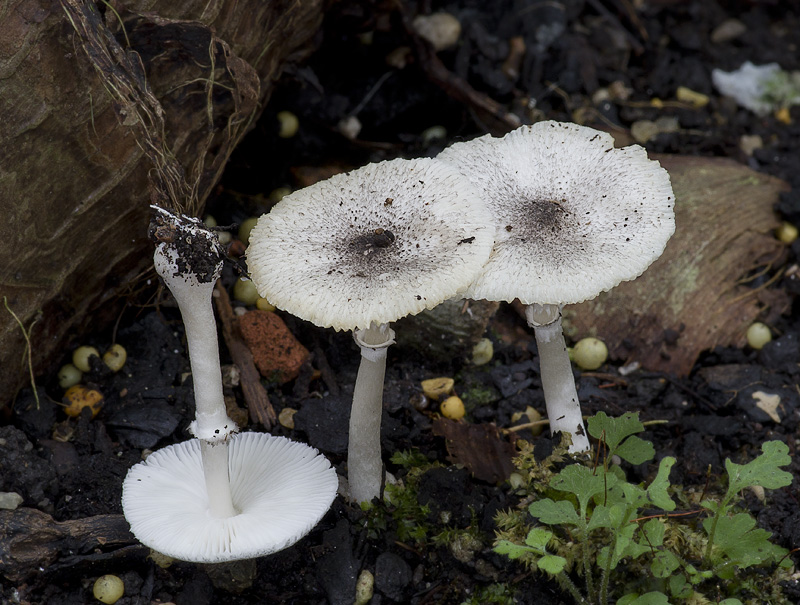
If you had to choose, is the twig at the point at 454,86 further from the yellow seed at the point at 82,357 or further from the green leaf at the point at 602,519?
the green leaf at the point at 602,519

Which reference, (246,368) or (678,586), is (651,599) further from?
(246,368)

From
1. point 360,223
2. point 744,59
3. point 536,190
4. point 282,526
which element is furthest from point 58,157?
point 744,59

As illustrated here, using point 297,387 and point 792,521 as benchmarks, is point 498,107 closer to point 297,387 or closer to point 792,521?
point 297,387

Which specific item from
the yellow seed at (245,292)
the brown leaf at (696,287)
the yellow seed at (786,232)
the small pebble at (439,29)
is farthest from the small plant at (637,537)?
the small pebble at (439,29)

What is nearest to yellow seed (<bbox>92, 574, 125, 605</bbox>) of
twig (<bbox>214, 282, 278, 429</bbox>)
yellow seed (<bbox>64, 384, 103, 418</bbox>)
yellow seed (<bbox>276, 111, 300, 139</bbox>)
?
yellow seed (<bbox>64, 384, 103, 418</bbox>)

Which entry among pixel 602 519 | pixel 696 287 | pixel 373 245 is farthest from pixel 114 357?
pixel 696 287
